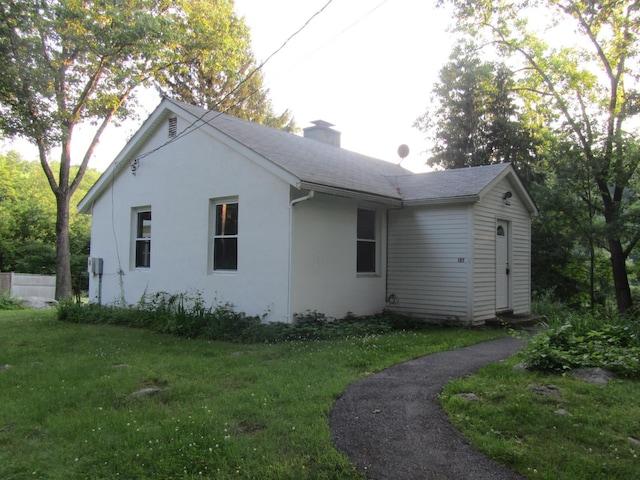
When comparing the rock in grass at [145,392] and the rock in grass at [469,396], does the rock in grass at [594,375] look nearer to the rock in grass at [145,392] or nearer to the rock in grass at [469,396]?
the rock in grass at [469,396]

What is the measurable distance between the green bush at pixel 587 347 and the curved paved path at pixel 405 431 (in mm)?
916

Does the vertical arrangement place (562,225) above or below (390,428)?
above

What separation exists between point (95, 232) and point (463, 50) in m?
14.6

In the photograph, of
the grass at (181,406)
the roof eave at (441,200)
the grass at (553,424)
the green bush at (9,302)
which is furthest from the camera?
the green bush at (9,302)

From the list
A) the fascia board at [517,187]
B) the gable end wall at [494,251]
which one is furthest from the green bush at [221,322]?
the fascia board at [517,187]

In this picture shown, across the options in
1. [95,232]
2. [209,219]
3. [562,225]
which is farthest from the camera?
[562,225]

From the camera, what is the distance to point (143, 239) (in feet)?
40.2

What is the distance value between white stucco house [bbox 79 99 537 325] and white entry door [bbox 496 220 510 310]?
0.04 meters

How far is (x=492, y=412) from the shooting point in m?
4.27

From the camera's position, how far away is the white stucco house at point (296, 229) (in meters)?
9.25

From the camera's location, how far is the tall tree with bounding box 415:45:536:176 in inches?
820

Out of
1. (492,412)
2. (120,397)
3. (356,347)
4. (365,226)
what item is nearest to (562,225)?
(365,226)

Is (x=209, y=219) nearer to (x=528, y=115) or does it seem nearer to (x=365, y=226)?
(x=365, y=226)

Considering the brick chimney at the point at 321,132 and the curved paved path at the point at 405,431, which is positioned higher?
the brick chimney at the point at 321,132
